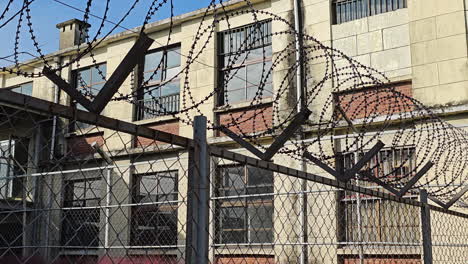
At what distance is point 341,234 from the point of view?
11852mm

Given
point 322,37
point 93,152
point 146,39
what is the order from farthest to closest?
point 93,152
point 322,37
point 146,39

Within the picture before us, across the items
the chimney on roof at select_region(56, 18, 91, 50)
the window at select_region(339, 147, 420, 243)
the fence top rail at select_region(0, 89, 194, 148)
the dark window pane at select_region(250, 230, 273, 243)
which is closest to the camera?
the fence top rail at select_region(0, 89, 194, 148)

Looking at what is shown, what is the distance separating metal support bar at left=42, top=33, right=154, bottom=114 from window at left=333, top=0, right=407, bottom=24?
1013cm

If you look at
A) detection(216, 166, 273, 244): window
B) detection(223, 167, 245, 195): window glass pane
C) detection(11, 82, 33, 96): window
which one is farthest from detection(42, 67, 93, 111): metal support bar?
detection(11, 82, 33, 96): window

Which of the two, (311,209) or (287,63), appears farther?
(287,63)

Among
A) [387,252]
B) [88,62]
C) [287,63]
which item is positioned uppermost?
[88,62]

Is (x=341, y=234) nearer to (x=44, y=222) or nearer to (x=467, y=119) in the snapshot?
(x=467, y=119)

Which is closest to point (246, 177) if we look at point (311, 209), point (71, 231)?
point (311, 209)

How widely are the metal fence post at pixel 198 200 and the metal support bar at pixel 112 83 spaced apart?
0.41 meters

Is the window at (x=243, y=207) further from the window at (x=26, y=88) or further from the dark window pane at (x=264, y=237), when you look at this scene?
the window at (x=26, y=88)

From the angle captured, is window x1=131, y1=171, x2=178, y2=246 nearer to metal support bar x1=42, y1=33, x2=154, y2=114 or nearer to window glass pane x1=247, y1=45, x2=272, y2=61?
window glass pane x1=247, y1=45, x2=272, y2=61

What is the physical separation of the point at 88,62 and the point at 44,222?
4.78m

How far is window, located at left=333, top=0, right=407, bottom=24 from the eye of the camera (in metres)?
12.1

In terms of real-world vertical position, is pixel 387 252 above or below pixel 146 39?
below
